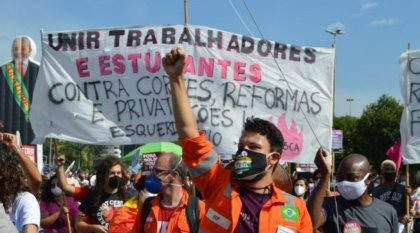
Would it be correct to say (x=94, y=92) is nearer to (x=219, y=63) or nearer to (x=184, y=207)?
(x=219, y=63)

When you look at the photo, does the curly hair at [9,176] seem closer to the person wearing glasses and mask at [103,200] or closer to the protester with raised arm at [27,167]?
the protester with raised arm at [27,167]

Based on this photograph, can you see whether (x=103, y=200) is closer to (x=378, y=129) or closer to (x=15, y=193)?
(x=15, y=193)

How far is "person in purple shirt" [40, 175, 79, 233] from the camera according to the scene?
664cm

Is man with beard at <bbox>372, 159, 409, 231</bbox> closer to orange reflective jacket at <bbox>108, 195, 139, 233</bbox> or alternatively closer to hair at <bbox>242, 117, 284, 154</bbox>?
orange reflective jacket at <bbox>108, 195, 139, 233</bbox>

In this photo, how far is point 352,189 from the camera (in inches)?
167

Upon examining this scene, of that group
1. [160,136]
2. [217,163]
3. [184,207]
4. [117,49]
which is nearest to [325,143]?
[160,136]

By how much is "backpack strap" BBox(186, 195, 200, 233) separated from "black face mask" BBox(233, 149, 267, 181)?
3.32 ft

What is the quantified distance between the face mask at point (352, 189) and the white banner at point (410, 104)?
3.40 metres

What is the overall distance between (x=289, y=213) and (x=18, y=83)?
7.40 metres

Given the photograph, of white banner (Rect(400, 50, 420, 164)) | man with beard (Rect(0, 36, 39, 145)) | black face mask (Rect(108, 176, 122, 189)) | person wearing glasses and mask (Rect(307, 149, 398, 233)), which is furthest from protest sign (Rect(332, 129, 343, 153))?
person wearing glasses and mask (Rect(307, 149, 398, 233))

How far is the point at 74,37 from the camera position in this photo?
6.95 metres

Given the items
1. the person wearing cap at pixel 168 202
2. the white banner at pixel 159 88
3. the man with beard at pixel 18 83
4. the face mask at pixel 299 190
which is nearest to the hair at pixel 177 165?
the person wearing cap at pixel 168 202

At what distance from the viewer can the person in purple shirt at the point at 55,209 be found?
664cm

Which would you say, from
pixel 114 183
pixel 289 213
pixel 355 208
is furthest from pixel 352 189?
pixel 114 183
